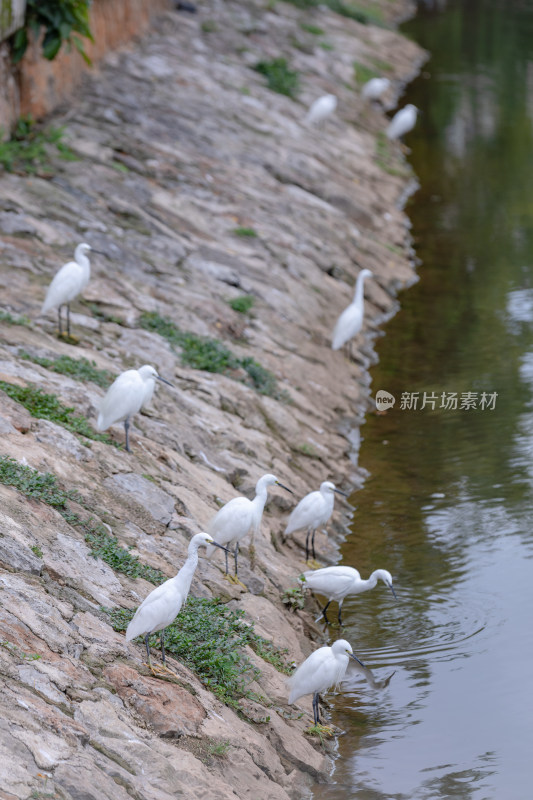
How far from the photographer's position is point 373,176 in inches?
906

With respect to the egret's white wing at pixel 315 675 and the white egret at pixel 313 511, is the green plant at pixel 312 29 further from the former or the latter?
the egret's white wing at pixel 315 675

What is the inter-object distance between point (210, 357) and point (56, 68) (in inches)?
278

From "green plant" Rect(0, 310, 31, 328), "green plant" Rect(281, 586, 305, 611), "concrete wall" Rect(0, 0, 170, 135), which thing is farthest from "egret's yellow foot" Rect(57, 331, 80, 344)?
"concrete wall" Rect(0, 0, 170, 135)

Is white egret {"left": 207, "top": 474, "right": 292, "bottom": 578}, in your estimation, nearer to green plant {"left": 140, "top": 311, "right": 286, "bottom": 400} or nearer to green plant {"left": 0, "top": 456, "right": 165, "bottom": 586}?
green plant {"left": 0, "top": 456, "right": 165, "bottom": 586}

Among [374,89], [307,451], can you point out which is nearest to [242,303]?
[307,451]

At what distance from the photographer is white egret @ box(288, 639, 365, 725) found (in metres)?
7.86

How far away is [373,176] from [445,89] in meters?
9.04

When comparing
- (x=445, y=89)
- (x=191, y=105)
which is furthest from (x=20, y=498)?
(x=445, y=89)

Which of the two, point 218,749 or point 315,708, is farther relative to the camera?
point 315,708

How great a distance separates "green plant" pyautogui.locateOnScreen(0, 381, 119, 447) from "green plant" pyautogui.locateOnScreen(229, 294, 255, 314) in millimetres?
5301

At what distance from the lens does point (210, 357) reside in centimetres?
1275

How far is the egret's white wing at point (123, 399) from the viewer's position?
8.99 metres

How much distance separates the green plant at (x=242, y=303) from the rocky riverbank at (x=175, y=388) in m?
0.06

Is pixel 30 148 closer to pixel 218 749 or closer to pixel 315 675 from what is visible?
pixel 315 675
